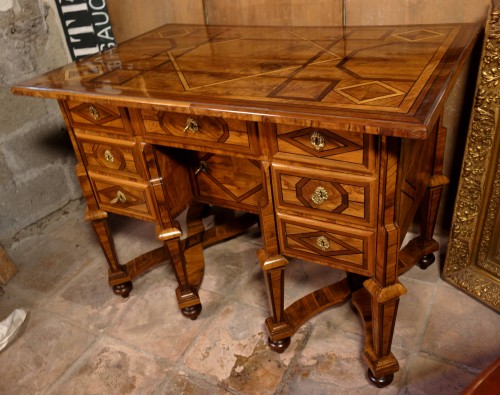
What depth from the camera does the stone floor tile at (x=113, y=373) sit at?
162 centimetres

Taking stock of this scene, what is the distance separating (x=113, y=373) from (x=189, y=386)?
0.30m

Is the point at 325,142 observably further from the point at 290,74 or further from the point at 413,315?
the point at 413,315

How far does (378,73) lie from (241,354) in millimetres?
1068

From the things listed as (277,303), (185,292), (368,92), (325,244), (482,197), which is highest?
(368,92)

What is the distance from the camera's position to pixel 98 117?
1506mm

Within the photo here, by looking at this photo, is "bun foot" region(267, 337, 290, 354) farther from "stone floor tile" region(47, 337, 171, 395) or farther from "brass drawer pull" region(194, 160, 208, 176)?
"brass drawer pull" region(194, 160, 208, 176)

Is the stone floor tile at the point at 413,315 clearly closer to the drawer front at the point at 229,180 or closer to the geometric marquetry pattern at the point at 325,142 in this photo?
the drawer front at the point at 229,180

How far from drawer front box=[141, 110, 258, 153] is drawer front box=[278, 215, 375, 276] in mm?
248

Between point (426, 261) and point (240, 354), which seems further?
point (426, 261)

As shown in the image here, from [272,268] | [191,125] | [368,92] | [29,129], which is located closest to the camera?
[368,92]

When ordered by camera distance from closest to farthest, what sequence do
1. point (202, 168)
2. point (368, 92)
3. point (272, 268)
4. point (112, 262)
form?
point (368, 92) < point (272, 268) < point (202, 168) < point (112, 262)

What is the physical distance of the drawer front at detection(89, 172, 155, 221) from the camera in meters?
1.61

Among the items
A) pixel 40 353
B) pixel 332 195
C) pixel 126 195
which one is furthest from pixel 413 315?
pixel 40 353

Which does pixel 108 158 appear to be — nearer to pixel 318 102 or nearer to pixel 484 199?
pixel 318 102
